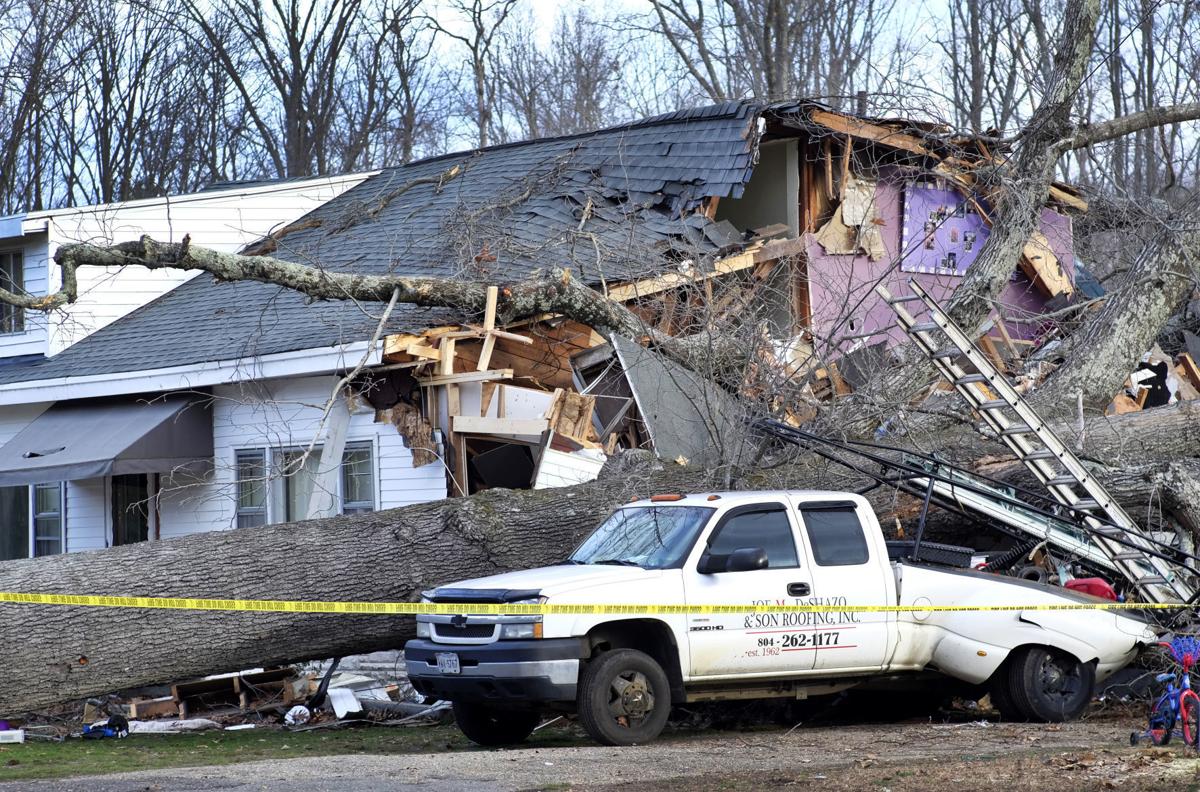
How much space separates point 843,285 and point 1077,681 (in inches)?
324

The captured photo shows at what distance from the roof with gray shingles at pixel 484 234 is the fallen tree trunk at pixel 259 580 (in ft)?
10.8

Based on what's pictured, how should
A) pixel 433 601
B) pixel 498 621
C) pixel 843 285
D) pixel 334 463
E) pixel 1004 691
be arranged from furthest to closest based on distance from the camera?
pixel 843 285
pixel 334 463
pixel 1004 691
pixel 433 601
pixel 498 621

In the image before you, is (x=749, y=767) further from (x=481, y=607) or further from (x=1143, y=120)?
(x=1143, y=120)

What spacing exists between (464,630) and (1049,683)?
4079 millimetres

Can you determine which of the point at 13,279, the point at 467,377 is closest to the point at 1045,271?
the point at 467,377

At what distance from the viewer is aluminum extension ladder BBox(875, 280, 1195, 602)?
10.2 metres

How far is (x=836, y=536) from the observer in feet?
31.3

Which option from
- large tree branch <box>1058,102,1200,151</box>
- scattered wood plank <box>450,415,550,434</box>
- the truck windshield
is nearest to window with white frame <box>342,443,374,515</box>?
scattered wood plank <box>450,415,550,434</box>

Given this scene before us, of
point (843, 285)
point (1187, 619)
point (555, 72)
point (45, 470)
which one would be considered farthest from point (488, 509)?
point (555, 72)

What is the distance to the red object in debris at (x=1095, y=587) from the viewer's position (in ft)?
33.3

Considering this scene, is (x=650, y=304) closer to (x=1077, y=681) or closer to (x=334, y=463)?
(x=334, y=463)

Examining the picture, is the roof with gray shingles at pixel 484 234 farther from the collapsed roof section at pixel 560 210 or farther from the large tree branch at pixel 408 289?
the large tree branch at pixel 408 289

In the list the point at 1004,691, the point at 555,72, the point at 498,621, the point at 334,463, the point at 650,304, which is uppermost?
the point at 555,72

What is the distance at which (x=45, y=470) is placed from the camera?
14.9 metres
